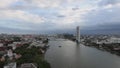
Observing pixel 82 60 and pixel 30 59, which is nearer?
pixel 30 59

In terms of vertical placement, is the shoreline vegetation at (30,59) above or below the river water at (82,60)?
above

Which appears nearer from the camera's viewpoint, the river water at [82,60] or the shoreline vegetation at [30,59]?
the shoreline vegetation at [30,59]

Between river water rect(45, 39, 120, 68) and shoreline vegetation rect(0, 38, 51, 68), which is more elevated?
shoreline vegetation rect(0, 38, 51, 68)

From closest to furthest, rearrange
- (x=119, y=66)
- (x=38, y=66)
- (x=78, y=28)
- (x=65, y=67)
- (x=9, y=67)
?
1. (x=9, y=67)
2. (x=38, y=66)
3. (x=65, y=67)
4. (x=119, y=66)
5. (x=78, y=28)

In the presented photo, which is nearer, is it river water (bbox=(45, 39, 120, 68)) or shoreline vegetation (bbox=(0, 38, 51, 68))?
shoreline vegetation (bbox=(0, 38, 51, 68))

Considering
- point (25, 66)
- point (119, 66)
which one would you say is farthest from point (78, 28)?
point (25, 66)

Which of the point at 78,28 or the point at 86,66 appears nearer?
the point at 86,66

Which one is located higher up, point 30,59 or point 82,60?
point 30,59

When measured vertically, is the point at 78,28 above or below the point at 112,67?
above

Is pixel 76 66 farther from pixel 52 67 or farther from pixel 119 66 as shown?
pixel 119 66

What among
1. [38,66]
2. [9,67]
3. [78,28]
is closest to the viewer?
[9,67]
